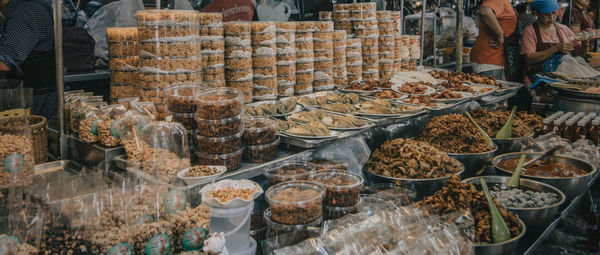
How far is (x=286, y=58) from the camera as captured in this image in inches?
121

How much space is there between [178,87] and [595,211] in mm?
2936

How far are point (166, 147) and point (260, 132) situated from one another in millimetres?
483

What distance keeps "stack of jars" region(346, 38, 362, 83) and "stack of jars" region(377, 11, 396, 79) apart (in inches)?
15.4

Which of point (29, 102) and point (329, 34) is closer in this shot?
point (29, 102)

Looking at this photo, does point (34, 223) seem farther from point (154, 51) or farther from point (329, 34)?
point (329, 34)

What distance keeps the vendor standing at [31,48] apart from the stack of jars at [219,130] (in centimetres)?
179

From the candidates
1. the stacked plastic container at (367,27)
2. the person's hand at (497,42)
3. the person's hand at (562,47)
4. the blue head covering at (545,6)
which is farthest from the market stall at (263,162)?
the blue head covering at (545,6)

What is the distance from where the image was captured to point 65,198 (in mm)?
1468

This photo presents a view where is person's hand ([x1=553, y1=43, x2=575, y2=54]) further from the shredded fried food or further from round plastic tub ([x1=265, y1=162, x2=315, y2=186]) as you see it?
the shredded fried food

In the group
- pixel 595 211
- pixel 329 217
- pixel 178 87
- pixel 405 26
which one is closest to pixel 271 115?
pixel 178 87

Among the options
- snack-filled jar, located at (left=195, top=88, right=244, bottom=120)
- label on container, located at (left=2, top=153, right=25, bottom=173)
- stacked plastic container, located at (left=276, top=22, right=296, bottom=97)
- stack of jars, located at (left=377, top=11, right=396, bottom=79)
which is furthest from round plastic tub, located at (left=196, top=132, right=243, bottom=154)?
stack of jars, located at (left=377, top=11, right=396, bottom=79)

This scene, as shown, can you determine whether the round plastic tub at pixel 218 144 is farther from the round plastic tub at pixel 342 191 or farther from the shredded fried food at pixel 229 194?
the round plastic tub at pixel 342 191

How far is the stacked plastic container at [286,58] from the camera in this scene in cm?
302

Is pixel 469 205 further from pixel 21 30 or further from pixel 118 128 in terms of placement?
pixel 21 30
